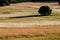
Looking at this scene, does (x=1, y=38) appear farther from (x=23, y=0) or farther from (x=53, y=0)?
(x=53, y=0)

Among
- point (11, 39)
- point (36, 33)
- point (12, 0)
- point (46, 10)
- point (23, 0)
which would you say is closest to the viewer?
point (11, 39)

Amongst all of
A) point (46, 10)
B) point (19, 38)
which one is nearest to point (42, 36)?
point (19, 38)

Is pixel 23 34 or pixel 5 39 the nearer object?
pixel 5 39

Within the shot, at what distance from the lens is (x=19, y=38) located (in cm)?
1838

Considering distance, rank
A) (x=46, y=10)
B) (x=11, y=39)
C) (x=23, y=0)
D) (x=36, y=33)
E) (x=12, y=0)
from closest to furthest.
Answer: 1. (x=11, y=39)
2. (x=36, y=33)
3. (x=46, y=10)
4. (x=12, y=0)
5. (x=23, y=0)

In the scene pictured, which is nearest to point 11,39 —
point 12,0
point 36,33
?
point 36,33

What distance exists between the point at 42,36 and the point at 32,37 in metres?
0.94

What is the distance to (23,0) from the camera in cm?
8881

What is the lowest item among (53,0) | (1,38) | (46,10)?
(53,0)

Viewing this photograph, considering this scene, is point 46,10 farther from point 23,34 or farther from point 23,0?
point 23,0

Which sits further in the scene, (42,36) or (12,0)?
(12,0)

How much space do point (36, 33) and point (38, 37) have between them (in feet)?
5.90

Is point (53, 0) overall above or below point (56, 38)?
below

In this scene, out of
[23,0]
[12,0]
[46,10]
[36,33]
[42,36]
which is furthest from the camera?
[23,0]
